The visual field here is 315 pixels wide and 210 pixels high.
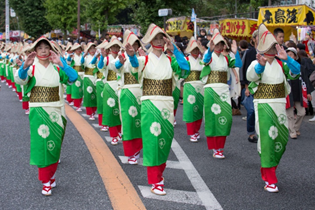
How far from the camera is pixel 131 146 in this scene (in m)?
6.86

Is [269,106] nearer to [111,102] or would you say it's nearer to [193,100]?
[193,100]

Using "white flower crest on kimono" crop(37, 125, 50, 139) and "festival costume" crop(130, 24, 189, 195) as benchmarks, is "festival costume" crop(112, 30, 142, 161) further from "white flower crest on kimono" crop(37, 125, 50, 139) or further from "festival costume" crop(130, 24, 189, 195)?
"white flower crest on kimono" crop(37, 125, 50, 139)

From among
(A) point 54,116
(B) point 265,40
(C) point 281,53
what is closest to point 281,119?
(C) point 281,53

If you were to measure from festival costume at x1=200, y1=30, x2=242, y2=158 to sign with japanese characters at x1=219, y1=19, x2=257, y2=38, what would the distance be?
10030 mm

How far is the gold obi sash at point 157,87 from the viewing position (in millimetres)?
5426

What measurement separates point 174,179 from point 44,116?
1827 millimetres

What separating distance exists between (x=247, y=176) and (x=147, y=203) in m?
1.73

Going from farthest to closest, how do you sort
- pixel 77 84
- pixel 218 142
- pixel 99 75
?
1. pixel 77 84
2. pixel 99 75
3. pixel 218 142

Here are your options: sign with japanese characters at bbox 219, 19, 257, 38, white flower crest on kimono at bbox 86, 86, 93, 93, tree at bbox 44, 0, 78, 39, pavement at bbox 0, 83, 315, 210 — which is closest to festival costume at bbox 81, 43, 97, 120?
white flower crest on kimono at bbox 86, 86, 93, 93

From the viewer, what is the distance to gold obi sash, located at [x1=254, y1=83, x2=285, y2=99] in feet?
18.0

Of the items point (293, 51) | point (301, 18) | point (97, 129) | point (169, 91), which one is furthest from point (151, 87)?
point (301, 18)

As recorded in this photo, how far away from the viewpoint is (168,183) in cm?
557

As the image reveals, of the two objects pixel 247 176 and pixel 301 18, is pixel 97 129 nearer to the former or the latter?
pixel 247 176

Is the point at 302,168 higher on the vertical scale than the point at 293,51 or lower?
lower
